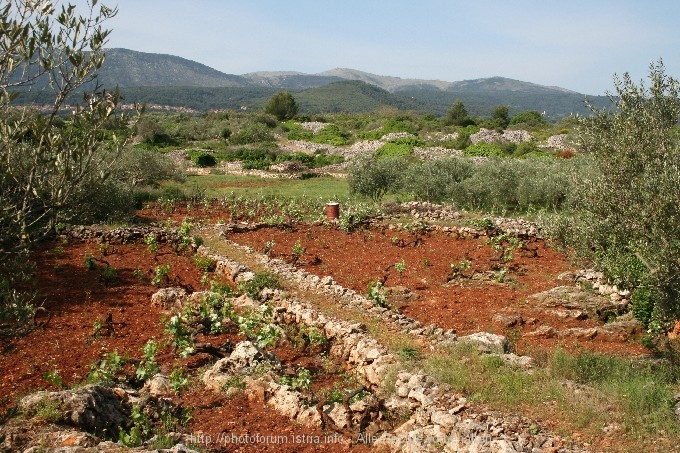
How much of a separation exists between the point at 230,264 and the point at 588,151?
9177mm

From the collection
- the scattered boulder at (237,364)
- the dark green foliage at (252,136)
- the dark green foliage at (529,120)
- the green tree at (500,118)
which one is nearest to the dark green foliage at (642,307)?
the scattered boulder at (237,364)

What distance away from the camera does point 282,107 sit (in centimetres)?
9725

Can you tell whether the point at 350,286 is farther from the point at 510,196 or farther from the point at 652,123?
the point at 510,196

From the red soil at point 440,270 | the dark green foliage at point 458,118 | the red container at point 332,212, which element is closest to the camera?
the red soil at point 440,270

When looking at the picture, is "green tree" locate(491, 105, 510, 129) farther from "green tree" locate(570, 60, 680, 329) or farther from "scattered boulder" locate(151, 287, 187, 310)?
"green tree" locate(570, 60, 680, 329)

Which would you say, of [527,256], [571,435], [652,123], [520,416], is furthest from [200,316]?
[527,256]

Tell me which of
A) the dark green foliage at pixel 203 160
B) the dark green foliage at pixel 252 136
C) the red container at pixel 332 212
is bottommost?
the red container at pixel 332 212

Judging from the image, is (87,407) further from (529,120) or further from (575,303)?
(529,120)

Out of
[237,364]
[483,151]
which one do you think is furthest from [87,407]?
[483,151]

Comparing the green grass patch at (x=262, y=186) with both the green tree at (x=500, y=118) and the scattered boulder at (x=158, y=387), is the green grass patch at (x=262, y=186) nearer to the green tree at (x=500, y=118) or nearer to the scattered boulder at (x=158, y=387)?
the scattered boulder at (x=158, y=387)

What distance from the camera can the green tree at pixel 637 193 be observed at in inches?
265

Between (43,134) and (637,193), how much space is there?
7068 millimetres

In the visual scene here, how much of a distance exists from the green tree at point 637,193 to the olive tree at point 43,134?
21.1 feet

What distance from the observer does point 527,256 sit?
15906 millimetres
